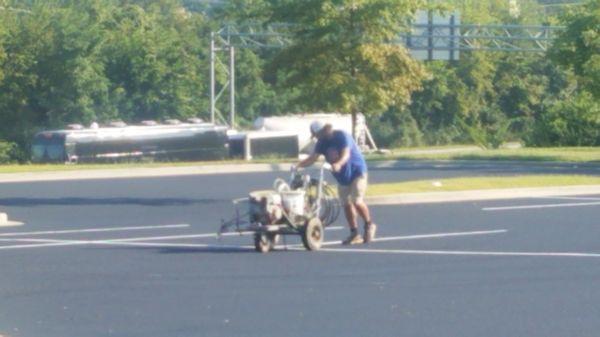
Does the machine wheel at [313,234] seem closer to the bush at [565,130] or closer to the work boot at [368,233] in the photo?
the work boot at [368,233]

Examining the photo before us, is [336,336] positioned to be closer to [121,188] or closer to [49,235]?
[49,235]

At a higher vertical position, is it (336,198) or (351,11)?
(351,11)

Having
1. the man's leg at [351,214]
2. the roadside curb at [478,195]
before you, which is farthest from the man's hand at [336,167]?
the roadside curb at [478,195]

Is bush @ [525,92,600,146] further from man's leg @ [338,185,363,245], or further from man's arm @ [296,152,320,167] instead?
man's arm @ [296,152,320,167]

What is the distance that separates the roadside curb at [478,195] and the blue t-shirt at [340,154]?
257 inches

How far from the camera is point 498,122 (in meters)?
76.6

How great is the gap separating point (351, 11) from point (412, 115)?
48.7m

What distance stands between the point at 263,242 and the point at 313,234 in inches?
26.3

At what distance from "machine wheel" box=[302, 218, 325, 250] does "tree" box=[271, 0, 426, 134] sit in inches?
396

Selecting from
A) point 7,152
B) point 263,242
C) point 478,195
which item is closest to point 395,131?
point 7,152

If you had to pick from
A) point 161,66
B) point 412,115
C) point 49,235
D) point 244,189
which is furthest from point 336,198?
point 412,115

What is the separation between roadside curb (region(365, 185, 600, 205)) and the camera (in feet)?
80.6


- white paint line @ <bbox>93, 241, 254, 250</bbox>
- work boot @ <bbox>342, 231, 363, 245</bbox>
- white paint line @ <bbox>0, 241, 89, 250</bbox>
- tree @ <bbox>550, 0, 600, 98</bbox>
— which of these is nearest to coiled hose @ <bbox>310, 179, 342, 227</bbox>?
work boot @ <bbox>342, 231, 363, 245</bbox>

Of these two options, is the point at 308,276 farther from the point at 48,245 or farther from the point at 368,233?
the point at 48,245
